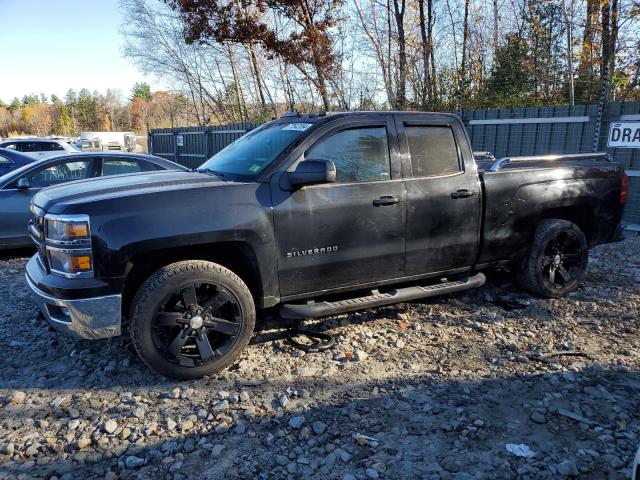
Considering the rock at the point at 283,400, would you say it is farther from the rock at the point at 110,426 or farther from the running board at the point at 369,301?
the rock at the point at 110,426

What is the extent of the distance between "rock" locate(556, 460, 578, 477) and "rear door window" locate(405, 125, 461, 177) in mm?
2454

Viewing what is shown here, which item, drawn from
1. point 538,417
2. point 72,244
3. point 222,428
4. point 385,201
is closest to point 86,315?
point 72,244

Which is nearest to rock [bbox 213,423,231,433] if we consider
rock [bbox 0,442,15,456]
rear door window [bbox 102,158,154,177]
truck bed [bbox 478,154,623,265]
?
rock [bbox 0,442,15,456]

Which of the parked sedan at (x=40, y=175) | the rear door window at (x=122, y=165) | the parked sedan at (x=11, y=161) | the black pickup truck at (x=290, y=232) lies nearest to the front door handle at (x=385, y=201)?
the black pickup truck at (x=290, y=232)

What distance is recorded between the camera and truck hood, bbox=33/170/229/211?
3.41 m

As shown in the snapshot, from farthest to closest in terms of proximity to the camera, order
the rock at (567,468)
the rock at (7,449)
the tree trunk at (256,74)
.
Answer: the tree trunk at (256,74) < the rock at (7,449) < the rock at (567,468)

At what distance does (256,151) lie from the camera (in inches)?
164

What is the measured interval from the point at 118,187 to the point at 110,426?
1.65 m

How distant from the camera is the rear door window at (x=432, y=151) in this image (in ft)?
14.1

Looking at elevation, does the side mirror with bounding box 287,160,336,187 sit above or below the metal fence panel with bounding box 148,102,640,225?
below

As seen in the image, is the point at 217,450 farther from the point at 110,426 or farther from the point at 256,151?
the point at 256,151

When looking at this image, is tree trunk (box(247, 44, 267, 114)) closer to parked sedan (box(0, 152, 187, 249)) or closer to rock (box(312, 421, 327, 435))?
parked sedan (box(0, 152, 187, 249))

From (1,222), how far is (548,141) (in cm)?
924

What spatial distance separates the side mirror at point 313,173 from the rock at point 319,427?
1.66 metres
